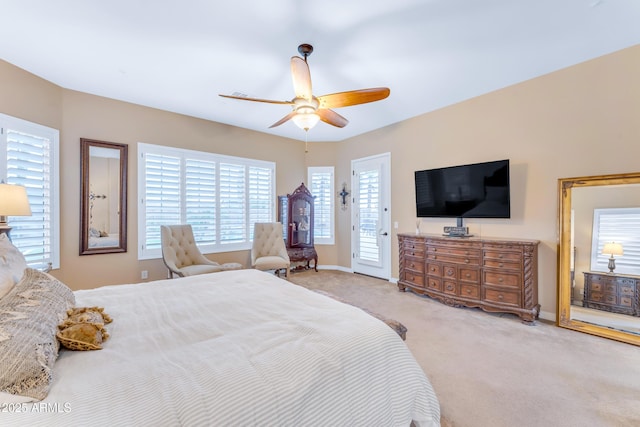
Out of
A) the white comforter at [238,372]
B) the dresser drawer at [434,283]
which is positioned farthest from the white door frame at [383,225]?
the white comforter at [238,372]

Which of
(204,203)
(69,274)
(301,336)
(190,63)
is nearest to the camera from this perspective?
(301,336)

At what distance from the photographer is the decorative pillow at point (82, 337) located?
1167mm

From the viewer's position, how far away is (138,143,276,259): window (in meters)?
4.21

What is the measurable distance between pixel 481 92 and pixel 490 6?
177 cm

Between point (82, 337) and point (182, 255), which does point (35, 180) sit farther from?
point (82, 337)

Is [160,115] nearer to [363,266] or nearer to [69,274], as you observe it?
[69,274]

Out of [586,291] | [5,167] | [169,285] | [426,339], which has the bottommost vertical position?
[426,339]

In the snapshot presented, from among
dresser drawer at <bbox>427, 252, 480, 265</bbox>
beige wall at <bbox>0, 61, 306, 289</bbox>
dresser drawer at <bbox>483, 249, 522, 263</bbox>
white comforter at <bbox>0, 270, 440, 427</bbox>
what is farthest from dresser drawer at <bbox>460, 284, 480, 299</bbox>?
beige wall at <bbox>0, 61, 306, 289</bbox>

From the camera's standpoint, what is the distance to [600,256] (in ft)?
9.95

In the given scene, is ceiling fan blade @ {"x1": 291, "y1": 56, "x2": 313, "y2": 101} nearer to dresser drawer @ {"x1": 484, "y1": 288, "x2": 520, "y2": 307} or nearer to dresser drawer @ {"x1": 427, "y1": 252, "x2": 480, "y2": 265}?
dresser drawer @ {"x1": 427, "y1": 252, "x2": 480, "y2": 265}

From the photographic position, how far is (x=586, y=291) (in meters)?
3.08

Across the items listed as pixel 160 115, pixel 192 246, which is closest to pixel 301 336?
pixel 192 246

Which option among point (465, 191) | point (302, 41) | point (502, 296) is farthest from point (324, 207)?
point (302, 41)

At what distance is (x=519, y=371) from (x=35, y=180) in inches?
206
